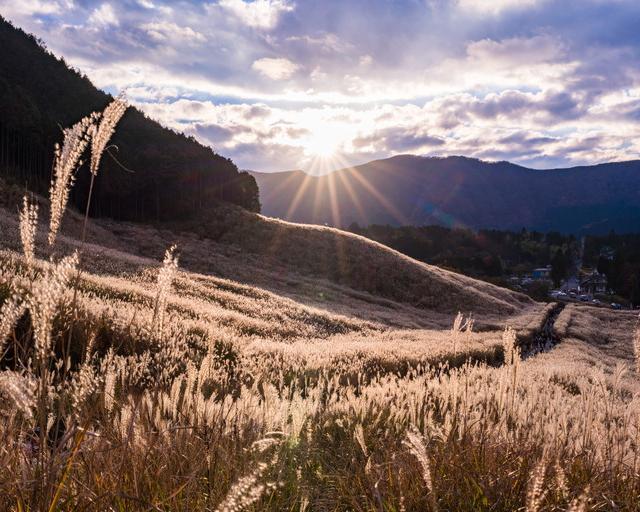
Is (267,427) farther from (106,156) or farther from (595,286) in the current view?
(595,286)

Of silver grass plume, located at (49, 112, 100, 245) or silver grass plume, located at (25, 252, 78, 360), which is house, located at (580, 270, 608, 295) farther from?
silver grass plume, located at (25, 252, 78, 360)

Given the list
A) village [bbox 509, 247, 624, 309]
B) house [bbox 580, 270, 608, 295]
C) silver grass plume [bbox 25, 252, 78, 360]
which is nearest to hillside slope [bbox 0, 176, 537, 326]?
silver grass plume [bbox 25, 252, 78, 360]

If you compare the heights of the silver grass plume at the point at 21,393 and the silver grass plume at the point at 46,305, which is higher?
the silver grass plume at the point at 46,305

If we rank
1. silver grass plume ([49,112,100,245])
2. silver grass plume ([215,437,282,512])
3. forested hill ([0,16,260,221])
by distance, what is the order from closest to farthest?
silver grass plume ([215,437,282,512]) < silver grass plume ([49,112,100,245]) < forested hill ([0,16,260,221])

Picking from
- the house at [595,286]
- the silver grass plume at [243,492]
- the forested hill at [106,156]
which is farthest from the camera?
the house at [595,286]

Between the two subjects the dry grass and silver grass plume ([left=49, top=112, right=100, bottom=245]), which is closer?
the dry grass

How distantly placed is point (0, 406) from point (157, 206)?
222 ft

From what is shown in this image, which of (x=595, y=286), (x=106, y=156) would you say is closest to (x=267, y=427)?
(x=106, y=156)

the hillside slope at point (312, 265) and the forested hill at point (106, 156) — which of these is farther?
the forested hill at point (106, 156)

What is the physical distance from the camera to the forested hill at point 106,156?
60406 millimetres

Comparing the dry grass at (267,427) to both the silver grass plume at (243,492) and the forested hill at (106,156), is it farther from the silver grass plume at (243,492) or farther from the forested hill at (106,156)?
the forested hill at (106,156)

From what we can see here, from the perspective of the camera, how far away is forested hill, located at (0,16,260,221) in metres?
60.4

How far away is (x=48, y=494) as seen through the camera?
201 centimetres

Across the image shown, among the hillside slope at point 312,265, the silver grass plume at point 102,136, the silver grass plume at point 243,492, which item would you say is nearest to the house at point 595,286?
the hillside slope at point 312,265
